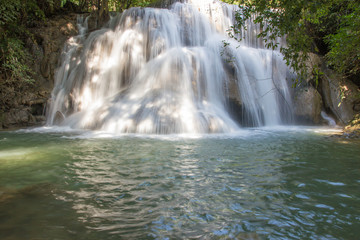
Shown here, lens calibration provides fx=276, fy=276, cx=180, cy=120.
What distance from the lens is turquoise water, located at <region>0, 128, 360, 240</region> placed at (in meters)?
2.61

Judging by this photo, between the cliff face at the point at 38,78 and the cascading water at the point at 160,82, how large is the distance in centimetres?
45

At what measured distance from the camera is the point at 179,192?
3.59 metres

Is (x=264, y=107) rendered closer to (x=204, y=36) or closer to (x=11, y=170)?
(x=204, y=36)

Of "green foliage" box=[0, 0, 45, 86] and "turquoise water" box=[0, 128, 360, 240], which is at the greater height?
"green foliage" box=[0, 0, 45, 86]

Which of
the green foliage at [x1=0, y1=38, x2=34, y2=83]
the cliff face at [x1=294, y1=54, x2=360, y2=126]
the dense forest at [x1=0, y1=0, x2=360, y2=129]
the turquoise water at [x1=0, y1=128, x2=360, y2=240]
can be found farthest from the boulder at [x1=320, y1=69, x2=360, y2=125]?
the green foliage at [x1=0, y1=38, x2=34, y2=83]

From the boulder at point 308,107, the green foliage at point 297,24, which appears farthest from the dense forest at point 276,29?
the boulder at point 308,107

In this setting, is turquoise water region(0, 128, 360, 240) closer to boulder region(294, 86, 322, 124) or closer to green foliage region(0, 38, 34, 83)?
green foliage region(0, 38, 34, 83)

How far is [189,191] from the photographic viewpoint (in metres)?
3.63

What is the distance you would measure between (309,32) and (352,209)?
14.4m

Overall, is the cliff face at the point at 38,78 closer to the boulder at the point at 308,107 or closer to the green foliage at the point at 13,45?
the green foliage at the point at 13,45

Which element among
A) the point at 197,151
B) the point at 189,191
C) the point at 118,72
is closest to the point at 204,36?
the point at 118,72

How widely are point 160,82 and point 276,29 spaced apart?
664cm

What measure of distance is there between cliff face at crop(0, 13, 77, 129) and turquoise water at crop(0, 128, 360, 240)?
18.2 feet

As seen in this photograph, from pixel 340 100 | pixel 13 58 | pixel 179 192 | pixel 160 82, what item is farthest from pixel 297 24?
pixel 13 58
